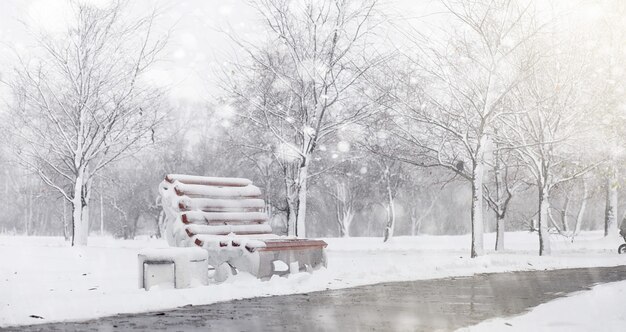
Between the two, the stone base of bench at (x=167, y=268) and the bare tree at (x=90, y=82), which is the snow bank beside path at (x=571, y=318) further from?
the bare tree at (x=90, y=82)

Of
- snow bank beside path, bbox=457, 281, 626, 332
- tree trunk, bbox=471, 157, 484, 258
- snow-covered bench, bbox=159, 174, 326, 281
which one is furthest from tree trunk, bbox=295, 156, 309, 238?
snow bank beside path, bbox=457, 281, 626, 332

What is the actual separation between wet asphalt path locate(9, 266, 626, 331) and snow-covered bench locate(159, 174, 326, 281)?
1.46 metres

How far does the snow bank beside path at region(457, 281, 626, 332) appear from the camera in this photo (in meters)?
6.44

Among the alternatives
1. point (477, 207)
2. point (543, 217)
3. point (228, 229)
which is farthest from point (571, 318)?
point (543, 217)

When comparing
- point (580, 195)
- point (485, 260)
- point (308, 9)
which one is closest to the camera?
point (485, 260)

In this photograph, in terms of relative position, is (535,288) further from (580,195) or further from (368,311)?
(580,195)

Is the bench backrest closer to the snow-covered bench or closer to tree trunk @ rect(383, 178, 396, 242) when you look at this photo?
the snow-covered bench

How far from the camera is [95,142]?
81.8ft

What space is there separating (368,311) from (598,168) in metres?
17.1

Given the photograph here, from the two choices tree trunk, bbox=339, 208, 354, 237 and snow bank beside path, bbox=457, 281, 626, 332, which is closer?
snow bank beside path, bbox=457, 281, 626, 332

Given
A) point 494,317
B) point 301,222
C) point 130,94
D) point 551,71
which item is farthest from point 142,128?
point 494,317

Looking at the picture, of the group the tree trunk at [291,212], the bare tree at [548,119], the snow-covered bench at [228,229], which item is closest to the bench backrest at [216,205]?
the snow-covered bench at [228,229]

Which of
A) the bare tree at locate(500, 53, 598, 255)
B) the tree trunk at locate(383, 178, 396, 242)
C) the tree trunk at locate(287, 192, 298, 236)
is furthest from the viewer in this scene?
the tree trunk at locate(383, 178, 396, 242)

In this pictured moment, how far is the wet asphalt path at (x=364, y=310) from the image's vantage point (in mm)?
6652
